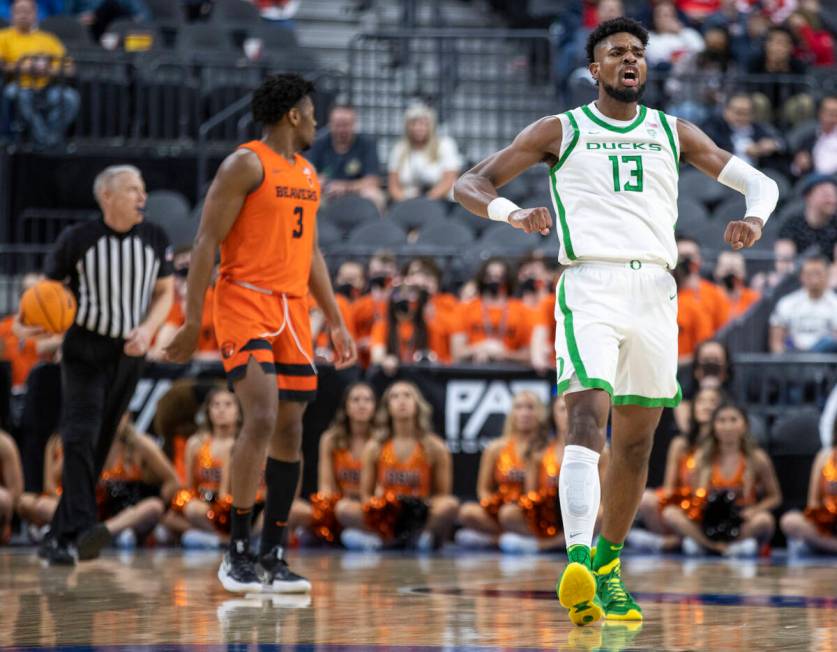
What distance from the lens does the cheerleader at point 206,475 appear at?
11.1m

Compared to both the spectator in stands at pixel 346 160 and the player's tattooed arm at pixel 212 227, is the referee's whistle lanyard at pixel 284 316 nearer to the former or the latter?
the player's tattooed arm at pixel 212 227

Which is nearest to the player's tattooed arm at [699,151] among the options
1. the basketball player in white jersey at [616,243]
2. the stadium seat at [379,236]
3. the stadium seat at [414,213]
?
the basketball player in white jersey at [616,243]

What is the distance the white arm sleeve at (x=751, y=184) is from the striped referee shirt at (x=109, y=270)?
3710mm

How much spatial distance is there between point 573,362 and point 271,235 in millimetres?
1789

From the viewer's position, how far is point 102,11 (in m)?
17.3

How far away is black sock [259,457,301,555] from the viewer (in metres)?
7.29

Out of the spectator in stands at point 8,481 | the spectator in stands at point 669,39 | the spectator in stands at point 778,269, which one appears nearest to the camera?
the spectator in stands at point 8,481

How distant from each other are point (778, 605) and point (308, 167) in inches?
110

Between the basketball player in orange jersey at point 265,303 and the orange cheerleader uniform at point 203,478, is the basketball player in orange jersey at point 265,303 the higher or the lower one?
the higher one

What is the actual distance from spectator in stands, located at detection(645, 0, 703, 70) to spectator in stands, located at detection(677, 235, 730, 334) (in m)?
4.85

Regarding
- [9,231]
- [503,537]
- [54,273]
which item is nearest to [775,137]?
[503,537]

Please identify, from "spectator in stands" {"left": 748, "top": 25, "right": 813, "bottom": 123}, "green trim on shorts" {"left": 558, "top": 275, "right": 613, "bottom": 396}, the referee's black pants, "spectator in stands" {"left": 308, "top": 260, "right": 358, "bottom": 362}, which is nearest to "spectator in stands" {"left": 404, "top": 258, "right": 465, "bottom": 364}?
"spectator in stands" {"left": 308, "top": 260, "right": 358, "bottom": 362}

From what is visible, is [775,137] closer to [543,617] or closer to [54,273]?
[54,273]

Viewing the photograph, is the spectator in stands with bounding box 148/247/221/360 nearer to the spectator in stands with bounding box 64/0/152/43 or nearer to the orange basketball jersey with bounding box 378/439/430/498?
the orange basketball jersey with bounding box 378/439/430/498
